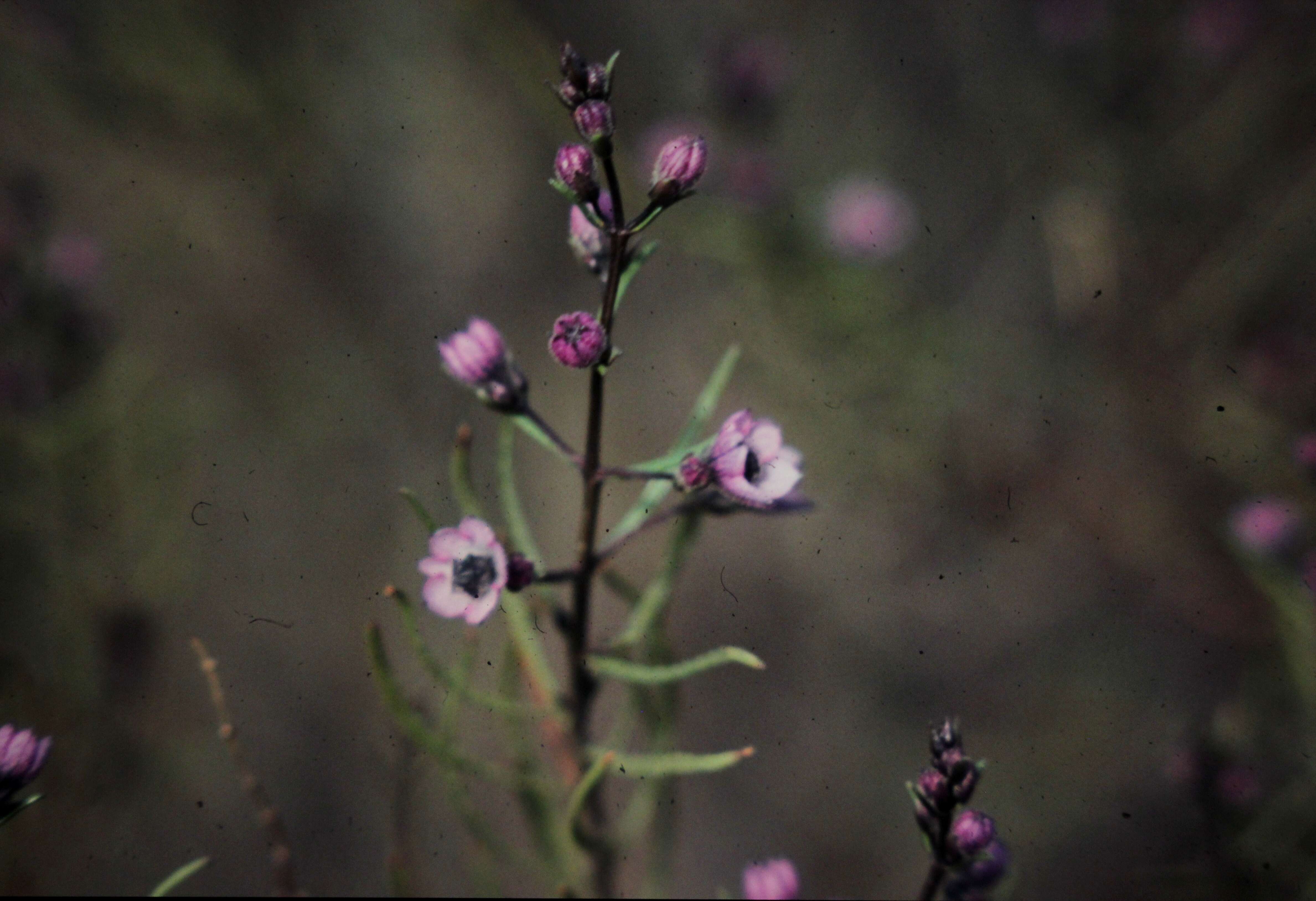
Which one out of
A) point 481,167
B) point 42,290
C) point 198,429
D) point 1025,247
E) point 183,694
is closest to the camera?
point 42,290

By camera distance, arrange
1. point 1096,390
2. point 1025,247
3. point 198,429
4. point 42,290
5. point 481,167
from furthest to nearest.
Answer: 1. point 481,167
2. point 1025,247
3. point 1096,390
4. point 198,429
5. point 42,290

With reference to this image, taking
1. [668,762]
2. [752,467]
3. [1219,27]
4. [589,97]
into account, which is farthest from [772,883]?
[1219,27]

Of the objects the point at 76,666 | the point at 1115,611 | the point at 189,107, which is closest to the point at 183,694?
the point at 76,666

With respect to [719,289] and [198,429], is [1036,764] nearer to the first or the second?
[719,289]

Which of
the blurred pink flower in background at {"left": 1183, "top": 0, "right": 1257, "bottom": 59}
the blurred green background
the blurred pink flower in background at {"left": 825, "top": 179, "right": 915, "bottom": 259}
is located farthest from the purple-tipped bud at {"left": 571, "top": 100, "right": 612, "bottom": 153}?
the blurred pink flower in background at {"left": 1183, "top": 0, "right": 1257, "bottom": 59}

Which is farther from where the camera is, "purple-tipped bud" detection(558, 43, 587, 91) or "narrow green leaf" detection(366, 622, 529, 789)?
"narrow green leaf" detection(366, 622, 529, 789)

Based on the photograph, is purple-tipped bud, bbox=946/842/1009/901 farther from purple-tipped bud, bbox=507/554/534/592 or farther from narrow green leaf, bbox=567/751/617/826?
purple-tipped bud, bbox=507/554/534/592

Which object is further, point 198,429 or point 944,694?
point 944,694
